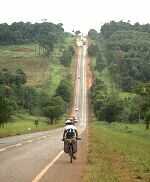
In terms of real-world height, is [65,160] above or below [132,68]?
below

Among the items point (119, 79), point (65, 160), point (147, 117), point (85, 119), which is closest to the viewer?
point (65, 160)

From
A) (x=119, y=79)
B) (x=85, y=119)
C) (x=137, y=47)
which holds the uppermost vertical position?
(x=137, y=47)

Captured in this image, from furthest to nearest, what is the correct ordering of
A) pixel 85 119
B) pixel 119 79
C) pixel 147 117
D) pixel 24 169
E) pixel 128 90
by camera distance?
pixel 119 79 → pixel 128 90 → pixel 85 119 → pixel 147 117 → pixel 24 169

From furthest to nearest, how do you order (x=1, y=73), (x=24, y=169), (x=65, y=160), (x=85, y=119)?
(x=1, y=73), (x=85, y=119), (x=65, y=160), (x=24, y=169)

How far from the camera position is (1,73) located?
14375cm

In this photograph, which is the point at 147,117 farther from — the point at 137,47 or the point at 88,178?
the point at 137,47

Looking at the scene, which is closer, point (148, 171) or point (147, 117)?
point (148, 171)

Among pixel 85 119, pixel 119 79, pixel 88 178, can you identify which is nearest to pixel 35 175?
pixel 88 178

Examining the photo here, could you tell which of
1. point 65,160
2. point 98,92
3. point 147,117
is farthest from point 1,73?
point 65,160

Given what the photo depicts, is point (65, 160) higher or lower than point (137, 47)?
lower

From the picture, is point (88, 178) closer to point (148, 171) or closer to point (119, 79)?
point (148, 171)

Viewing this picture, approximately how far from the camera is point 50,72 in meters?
178

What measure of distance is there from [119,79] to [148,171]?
14550 cm

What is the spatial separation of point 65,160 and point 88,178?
7.88m
